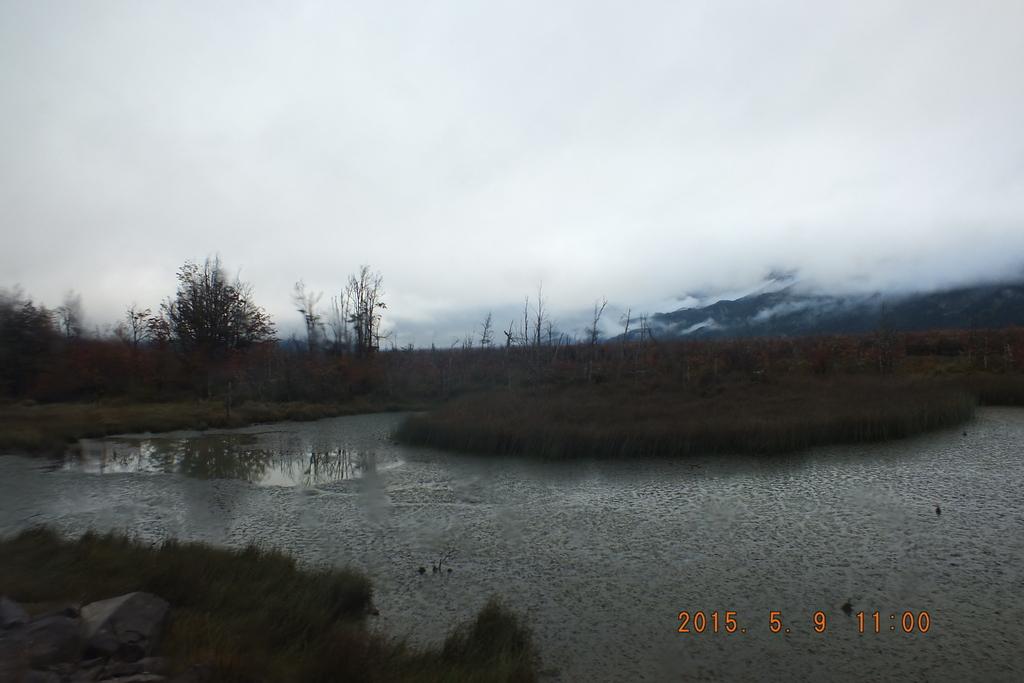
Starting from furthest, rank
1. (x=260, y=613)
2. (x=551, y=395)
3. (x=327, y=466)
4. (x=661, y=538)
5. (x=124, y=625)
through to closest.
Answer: (x=551, y=395)
(x=327, y=466)
(x=661, y=538)
(x=260, y=613)
(x=124, y=625)

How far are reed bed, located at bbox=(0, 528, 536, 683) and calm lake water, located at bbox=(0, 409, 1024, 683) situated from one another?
457 mm

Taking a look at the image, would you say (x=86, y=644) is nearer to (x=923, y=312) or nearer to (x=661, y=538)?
(x=661, y=538)

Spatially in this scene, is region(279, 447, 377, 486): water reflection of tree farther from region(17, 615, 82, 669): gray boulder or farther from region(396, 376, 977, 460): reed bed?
region(17, 615, 82, 669): gray boulder

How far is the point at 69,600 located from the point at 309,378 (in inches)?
1134

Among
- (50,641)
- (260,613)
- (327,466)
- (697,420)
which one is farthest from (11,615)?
(697,420)

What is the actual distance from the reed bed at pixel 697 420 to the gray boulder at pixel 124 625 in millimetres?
10168

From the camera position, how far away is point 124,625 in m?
3.91

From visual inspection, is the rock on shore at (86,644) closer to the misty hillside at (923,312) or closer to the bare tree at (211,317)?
the bare tree at (211,317)

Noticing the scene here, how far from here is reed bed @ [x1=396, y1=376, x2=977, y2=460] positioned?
529 inches

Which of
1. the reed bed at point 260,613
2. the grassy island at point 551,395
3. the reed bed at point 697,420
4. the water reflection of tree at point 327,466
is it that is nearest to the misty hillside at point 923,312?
the grassy island at point 551,395

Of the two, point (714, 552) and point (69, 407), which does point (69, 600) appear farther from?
point (69, 407)

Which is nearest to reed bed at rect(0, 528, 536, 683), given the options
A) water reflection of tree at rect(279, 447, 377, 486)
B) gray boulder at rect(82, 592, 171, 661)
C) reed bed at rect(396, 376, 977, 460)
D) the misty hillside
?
gray boulder at rect(82, 592, 171, 661)

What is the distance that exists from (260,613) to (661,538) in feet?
16.6

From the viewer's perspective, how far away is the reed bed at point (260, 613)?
12.7 feet
